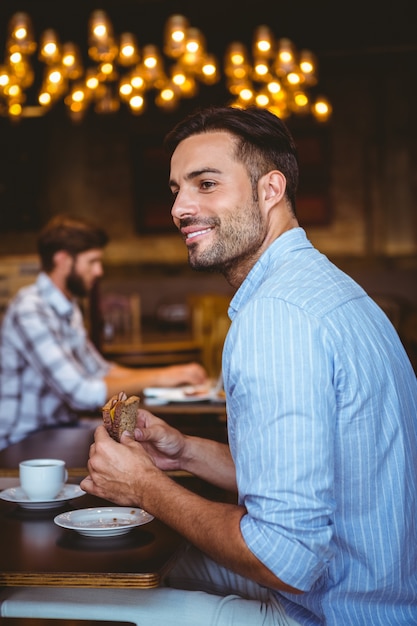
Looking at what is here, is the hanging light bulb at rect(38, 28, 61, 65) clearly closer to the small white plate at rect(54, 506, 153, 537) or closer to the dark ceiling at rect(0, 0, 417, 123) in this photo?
the dark ceiling at rect(0, 0, 417, 123)

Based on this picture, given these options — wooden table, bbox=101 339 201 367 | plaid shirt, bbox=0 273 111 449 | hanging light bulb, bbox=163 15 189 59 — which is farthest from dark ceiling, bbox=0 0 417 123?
plaid shirt, bbox=0 273 111 449

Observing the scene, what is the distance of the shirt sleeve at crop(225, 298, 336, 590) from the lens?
52.7 inches

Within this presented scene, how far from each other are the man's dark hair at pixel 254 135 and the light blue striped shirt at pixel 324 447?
27cm

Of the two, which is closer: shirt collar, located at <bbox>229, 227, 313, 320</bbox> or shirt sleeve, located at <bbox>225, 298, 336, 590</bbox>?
shirt sleeve, located at <bbox>225, 298, 336, 590</bbox>

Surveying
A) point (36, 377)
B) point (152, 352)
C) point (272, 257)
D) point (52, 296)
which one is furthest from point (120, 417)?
point (152, 352)

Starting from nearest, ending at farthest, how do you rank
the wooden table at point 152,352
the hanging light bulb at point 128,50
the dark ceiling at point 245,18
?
the hanging light bulb at point 128,50, the wooden table at point 152,352, the dark ceiling at point 245,18

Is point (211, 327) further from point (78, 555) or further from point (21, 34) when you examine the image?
point (78, 555)

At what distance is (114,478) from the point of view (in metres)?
1.63

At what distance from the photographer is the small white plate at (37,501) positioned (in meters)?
1.89

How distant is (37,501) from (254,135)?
94 cm

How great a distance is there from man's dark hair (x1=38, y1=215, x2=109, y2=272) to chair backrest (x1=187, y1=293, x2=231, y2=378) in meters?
1.24

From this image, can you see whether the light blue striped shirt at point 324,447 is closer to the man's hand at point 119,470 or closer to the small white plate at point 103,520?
the man's hand at point 119,470

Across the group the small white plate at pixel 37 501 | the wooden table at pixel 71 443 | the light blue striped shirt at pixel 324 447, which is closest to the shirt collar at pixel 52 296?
the wooden table at pixel 71 443

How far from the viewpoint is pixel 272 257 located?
170 centimetres
